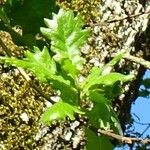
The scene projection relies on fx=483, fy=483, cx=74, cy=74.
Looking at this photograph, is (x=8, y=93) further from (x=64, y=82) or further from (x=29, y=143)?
(x=64, y=82)

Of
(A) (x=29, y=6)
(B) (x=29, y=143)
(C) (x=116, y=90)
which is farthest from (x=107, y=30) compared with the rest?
(C) (x=116, y=90)

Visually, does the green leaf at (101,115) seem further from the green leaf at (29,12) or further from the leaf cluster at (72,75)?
the green leaf at (29,12)

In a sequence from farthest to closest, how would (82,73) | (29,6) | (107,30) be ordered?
(107,30), (82,73), (29,6)

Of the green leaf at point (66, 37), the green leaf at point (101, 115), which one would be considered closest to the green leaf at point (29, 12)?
the green leaf at point (66, 37)

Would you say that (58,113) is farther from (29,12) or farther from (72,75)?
(29,12)

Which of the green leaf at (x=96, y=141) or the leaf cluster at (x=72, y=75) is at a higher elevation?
the leaf cluster at (x=72, y=75)

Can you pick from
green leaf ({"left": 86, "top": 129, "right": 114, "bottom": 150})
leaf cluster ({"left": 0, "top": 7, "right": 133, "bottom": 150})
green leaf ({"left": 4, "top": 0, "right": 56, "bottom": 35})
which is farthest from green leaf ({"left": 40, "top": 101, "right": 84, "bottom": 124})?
green leaf ({"left": 4, "top": 0, "right": 56, "bottom": 35})
